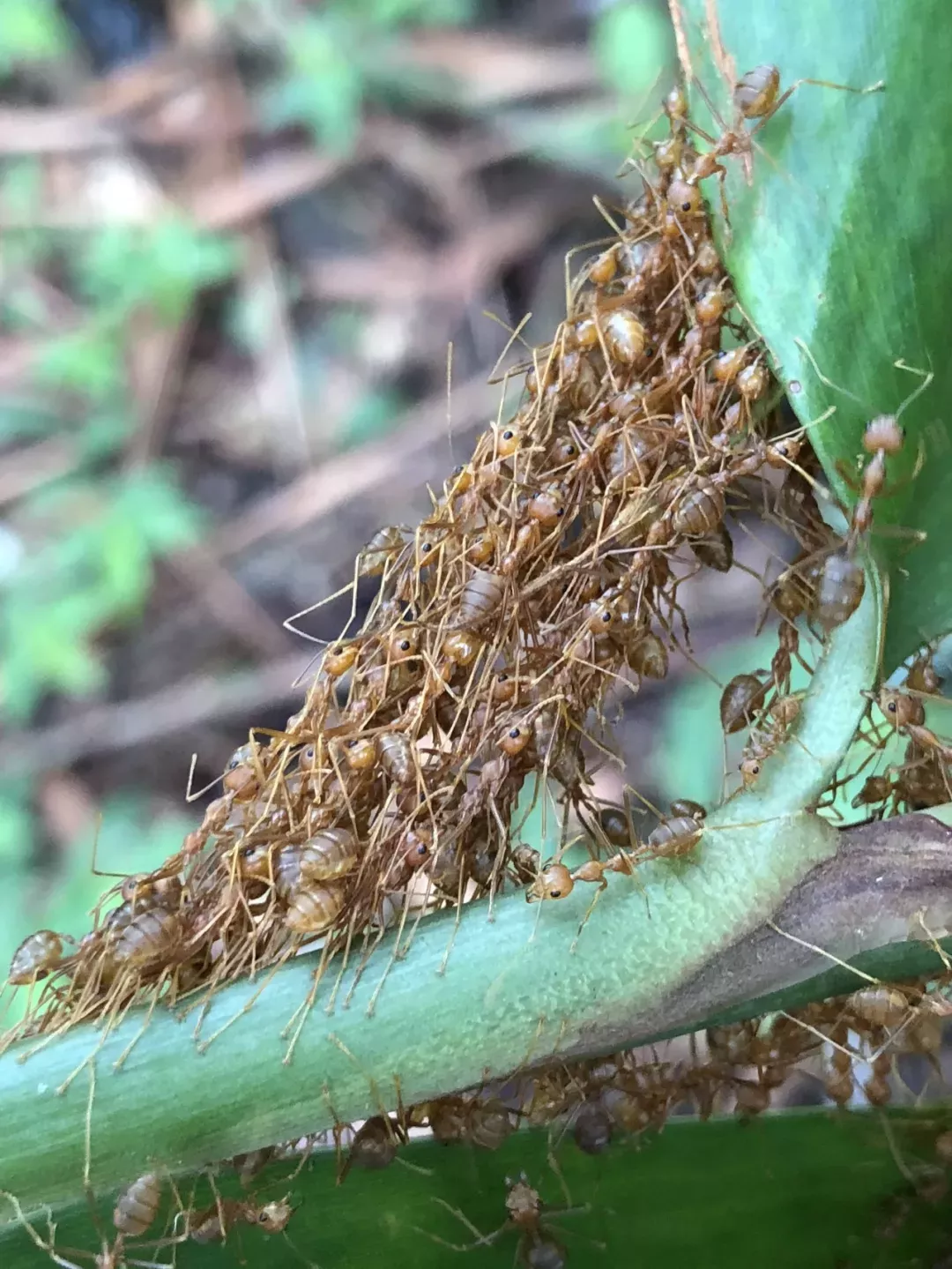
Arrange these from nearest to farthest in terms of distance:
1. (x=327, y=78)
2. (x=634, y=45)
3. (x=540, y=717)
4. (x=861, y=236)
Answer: (x=861, y=236)
(x=540, y=717)
(x=634, y=45)
(x=327, y=78)

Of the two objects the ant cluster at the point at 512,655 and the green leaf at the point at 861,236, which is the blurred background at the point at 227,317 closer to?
the ant cluster at the point at 512,655

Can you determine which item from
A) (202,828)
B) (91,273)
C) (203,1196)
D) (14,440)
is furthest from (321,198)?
(203,1196)

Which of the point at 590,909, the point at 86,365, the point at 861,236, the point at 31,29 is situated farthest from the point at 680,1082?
the point at 31,29

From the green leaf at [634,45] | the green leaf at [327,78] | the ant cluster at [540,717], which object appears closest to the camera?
the ant cluster at [540,717]

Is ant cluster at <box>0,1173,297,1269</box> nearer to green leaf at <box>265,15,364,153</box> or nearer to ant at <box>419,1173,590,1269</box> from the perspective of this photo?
ant at <box>419,1173,590,1269</box>

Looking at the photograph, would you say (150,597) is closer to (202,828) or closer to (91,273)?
(91,273)

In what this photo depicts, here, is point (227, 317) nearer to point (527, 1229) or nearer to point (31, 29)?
point (31, 29)

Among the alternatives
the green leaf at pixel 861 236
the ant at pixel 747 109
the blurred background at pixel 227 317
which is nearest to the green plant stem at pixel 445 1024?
the green leaf at pixel 861 236
